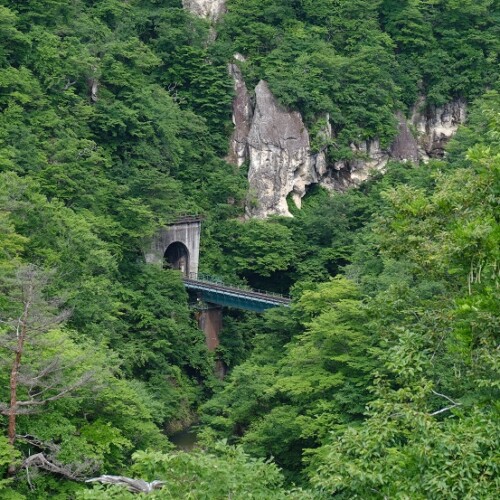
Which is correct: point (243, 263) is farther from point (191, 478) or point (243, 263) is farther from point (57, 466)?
point (191, 478)

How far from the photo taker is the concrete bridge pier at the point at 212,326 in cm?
3353

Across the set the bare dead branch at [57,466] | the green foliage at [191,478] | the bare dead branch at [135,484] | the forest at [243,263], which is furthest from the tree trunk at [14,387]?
the green foliage at [191,478]

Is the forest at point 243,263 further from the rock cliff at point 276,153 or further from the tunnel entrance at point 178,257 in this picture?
the tunnel entrance at point 178,257

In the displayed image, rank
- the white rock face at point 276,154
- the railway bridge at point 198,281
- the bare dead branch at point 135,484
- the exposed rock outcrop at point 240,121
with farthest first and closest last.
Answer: the exposed rock outcrop at point 240,121 → the white rock face at point 276,154 → the railway bridge at point 198,281 → the bare dead branch at point 135,484

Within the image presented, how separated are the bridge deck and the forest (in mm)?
945

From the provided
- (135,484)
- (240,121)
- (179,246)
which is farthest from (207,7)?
(135,484)

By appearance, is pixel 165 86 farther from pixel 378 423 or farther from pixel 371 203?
pixel 378 423

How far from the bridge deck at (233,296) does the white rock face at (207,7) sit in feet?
46.2

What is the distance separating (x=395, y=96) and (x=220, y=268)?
12.1 meters

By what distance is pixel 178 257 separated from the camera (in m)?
36.4

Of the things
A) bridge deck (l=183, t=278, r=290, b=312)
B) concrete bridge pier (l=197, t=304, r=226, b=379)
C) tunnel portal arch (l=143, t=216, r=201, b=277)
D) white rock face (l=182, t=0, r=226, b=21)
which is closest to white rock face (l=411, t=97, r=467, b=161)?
white rock face (l=182, t=0, r=226, b=21)

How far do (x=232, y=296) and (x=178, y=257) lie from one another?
4049 mm

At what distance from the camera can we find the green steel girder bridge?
32375 mm

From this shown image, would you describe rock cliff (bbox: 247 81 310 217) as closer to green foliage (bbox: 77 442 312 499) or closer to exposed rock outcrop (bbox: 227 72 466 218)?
exposed rock outcrop (bbox: 227 72 466 218)
